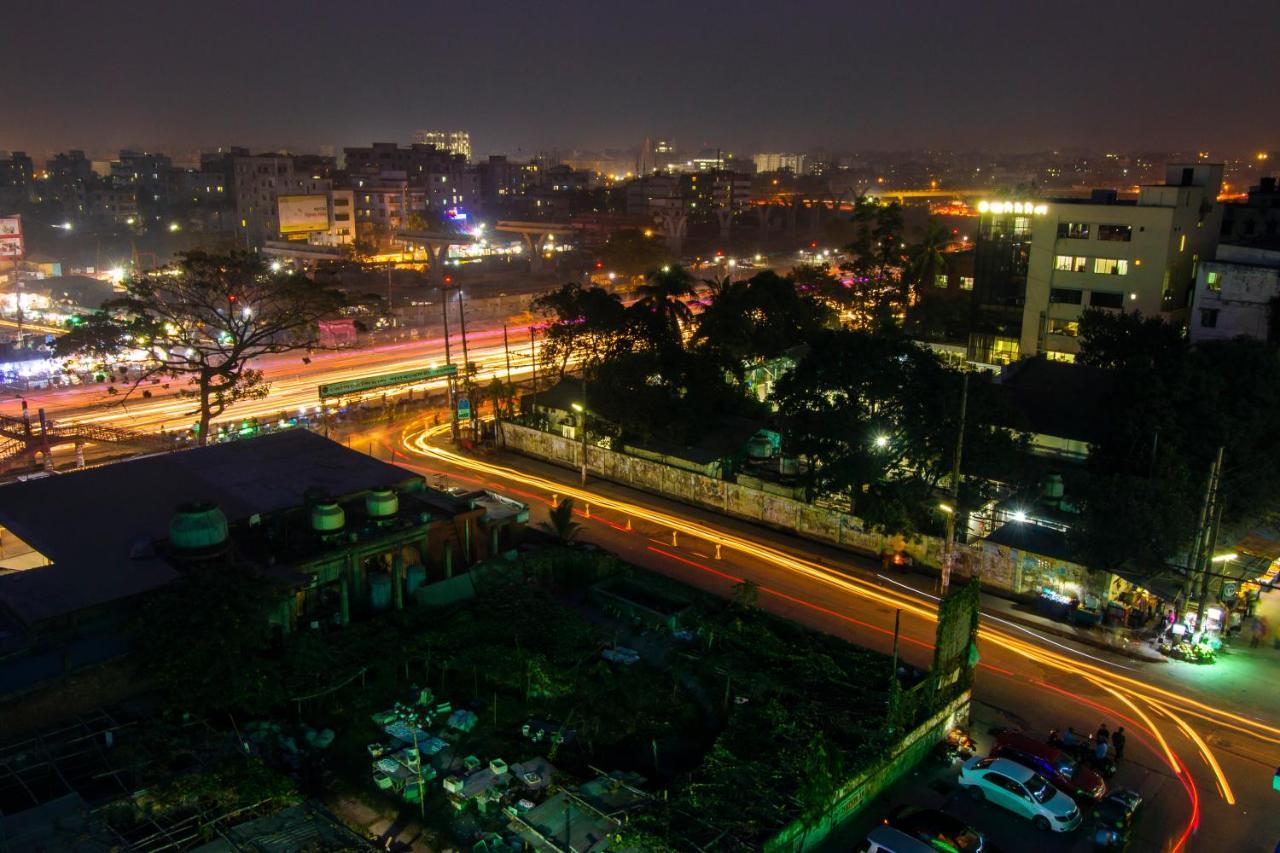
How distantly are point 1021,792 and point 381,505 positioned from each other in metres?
18.6

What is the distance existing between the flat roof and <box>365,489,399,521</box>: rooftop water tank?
1781 mm

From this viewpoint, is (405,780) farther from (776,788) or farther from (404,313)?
(404,313)

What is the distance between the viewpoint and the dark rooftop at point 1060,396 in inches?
1441

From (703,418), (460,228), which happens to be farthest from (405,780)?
(460,228)

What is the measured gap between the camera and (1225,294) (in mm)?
47594

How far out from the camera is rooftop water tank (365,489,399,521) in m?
27.8

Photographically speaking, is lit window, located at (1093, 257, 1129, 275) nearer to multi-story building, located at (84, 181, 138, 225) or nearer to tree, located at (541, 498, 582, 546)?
tree, located at (541, 498, 582, 546)

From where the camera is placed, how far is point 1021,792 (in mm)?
18422

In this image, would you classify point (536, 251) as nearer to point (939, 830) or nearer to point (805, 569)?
point (805, 569)

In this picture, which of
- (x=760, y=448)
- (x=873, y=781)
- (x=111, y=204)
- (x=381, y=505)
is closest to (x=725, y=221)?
(x=111, y=204)

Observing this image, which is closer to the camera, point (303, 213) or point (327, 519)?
point (327, 519)

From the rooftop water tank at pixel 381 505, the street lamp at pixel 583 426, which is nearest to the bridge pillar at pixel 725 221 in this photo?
the street lamp at pixel 583 426

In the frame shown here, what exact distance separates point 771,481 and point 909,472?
5.33 meters

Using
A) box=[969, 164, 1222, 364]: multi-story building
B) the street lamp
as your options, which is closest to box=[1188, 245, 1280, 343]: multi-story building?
box=[969, 164, 1222, 364]: multi-story building
